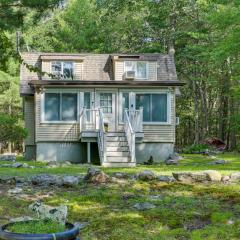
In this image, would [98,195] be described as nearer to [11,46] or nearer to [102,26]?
[11,46]

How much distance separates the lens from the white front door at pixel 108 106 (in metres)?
21.5

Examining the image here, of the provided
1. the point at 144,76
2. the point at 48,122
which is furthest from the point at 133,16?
the point at 48,122

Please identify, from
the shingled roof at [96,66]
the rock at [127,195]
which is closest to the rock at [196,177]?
the rock at [127,195]

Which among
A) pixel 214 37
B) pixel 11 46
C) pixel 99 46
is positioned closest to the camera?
pixel 11 46

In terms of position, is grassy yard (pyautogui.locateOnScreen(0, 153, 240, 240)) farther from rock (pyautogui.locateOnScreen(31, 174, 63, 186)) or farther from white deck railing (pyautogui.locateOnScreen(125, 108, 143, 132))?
white deck railing (pyautogui.locateOnScreen(125, 108, 143, 132))

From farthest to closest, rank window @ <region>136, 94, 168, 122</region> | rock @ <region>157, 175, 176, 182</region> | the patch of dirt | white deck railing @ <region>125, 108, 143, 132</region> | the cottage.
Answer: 1. window @ <region>136, 94, 168, 122</region>
2. the cottage
3. white deck railing @ <region>125, 108, 143, 132</region>
4. rock @ <region>157, 175, 176, 182</region>
5. the patch of dirt

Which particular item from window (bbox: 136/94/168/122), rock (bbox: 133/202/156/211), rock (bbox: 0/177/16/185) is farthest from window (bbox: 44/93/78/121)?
rock (bbox: 133/202/156/211)

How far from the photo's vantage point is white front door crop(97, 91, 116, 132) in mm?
21469

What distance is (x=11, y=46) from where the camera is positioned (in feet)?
18.4

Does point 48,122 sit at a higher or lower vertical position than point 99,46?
lower

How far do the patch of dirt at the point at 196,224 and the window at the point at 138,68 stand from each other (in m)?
16.0

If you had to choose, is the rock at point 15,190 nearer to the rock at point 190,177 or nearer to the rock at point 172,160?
the rock at point 190,177

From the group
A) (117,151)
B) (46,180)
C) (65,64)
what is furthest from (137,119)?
(46,180)

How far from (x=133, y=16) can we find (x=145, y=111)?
54.9 ft
